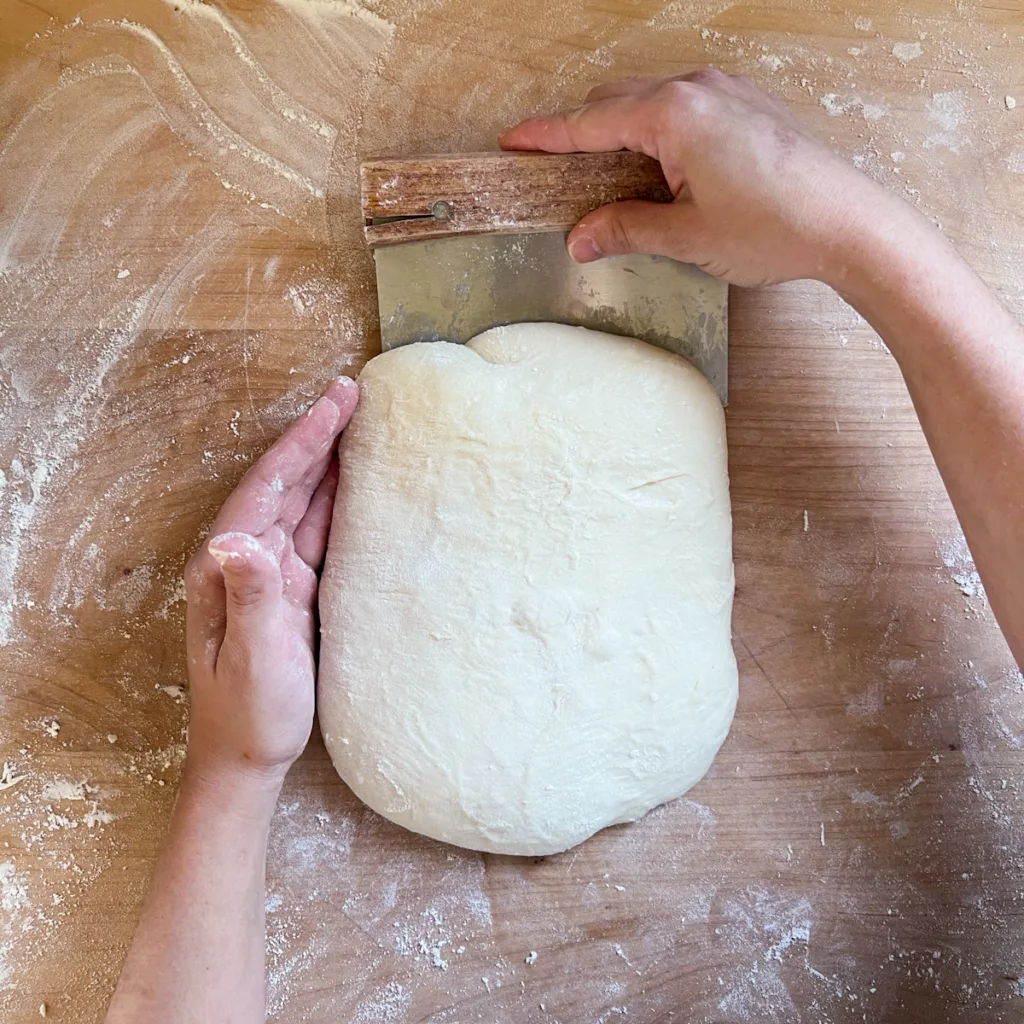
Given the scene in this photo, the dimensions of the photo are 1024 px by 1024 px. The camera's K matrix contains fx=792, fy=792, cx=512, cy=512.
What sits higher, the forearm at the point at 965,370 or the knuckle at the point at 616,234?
the knuckle at the point at 616,234

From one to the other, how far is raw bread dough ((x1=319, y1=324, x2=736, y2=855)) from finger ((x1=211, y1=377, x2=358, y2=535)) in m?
0.04

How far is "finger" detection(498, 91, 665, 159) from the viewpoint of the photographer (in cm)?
105

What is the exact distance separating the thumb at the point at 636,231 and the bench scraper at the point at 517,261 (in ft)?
0.11

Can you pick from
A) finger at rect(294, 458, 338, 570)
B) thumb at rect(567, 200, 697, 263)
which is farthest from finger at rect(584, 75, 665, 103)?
finger at rect(294, 458, 338, 570)

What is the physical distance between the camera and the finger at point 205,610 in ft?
3.62

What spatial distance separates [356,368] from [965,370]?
2.84ft

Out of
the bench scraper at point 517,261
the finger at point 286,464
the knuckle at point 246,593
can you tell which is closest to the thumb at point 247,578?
the knuckle at point 246,593

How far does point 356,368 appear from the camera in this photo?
1.25 meters

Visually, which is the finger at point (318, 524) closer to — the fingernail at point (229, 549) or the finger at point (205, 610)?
the finger at point (205, 610)

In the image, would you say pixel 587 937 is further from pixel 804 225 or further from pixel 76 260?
pixel 76 260

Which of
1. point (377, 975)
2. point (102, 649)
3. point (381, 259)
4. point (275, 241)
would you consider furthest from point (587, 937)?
point (275, 241)

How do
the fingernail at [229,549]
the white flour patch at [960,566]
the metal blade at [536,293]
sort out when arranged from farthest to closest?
the white flour patch at [960,566] < the metal blade at [536,293] < the fingernail at [229,549]

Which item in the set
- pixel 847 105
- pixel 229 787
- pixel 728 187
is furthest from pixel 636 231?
pixel 229 787

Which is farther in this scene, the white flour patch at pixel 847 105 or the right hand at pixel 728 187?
the white flour patch at pixel 847 105
